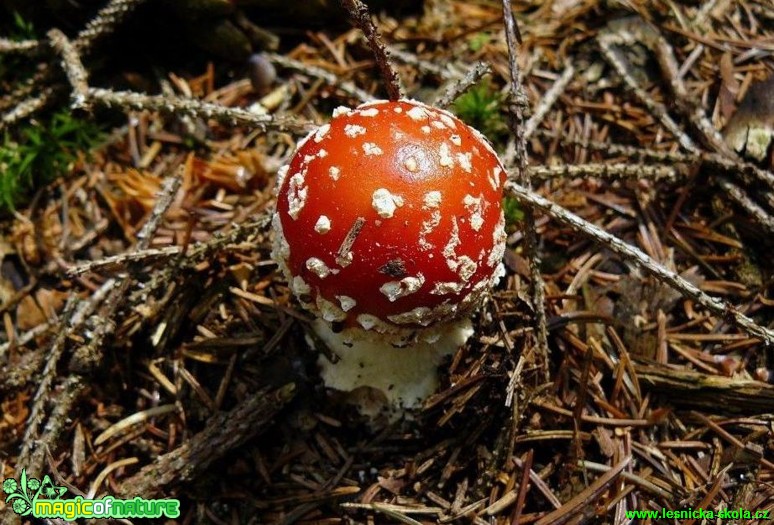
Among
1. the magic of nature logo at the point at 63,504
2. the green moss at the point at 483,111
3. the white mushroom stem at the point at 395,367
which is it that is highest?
the green moss at the point at 483,111

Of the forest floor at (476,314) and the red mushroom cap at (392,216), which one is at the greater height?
the red mushroom cap at (392,216)

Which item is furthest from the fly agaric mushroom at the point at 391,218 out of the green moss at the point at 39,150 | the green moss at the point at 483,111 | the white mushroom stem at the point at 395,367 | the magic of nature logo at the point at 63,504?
the green moss at the point at 39,150

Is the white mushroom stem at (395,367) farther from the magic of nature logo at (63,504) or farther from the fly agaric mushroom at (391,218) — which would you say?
the magic of nature logo at (63,504)

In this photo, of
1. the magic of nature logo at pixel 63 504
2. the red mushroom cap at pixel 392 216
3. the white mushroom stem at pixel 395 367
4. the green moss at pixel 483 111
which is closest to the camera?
the red mushroom cap at pixel 392 216

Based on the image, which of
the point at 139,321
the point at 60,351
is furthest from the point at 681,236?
the point at 60,351

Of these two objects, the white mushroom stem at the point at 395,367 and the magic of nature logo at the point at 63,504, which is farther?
the white mushroom stem at the point at 395,367

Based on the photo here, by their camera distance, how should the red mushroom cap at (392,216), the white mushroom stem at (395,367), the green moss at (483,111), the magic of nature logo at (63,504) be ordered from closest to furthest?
the red mushroom cap at (392,216), the magic of nature logo at (63,504), the white mushroom stem at (395,367), the green moss at (483,111)

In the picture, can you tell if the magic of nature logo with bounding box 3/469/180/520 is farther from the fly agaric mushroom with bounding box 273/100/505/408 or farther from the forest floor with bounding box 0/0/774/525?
the fly agaric mushroom with bounding box 273/100/505/408

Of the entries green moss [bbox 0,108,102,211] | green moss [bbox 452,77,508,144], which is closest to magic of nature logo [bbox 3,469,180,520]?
green moss [bbox 0,108,102,211]
